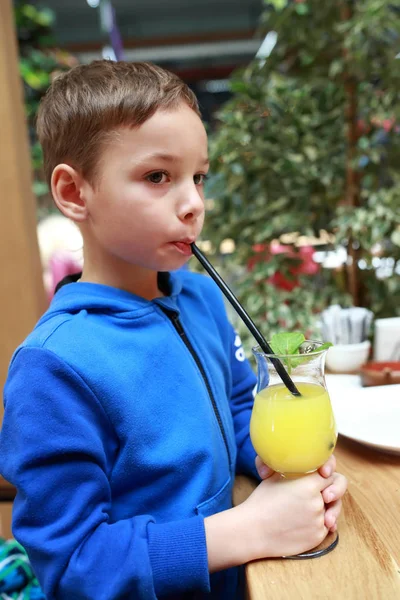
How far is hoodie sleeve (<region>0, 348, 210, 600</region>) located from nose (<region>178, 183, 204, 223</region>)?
322 mm

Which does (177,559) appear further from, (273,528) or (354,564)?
(354,564)

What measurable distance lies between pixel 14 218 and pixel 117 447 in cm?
150

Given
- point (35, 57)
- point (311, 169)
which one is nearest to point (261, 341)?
point (311, 169)

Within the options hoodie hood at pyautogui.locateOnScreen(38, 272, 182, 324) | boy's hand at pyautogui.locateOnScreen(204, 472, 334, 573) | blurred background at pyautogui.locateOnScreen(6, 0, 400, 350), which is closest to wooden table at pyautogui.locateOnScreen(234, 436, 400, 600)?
boy's hand at pyautogui.locateOnScreen(204, 472, 334, 573)

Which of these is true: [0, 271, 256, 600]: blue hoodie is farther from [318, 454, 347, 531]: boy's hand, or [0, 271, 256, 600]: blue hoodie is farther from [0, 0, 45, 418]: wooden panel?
[0, 0, 45, 418]: wooden panel

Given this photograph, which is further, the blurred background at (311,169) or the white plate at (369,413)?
the blurred background at (311,169)

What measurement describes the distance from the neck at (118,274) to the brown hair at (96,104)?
0.17 metres

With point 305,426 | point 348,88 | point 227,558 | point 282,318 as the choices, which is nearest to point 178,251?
point 305,426

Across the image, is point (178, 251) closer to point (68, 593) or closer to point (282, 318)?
point (68, 593)

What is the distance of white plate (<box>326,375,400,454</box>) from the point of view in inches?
44.2

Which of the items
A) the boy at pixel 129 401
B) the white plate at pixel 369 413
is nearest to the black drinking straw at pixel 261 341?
the boy at pixel 129 401

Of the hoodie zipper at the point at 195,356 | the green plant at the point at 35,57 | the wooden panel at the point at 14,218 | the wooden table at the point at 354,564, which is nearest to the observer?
the wooden table at the point at 354,564

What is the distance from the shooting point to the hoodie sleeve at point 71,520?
781 millimetres

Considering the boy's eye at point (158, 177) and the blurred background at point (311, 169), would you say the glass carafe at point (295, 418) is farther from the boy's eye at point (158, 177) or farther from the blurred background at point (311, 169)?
the blurred background at point (311, 169)
